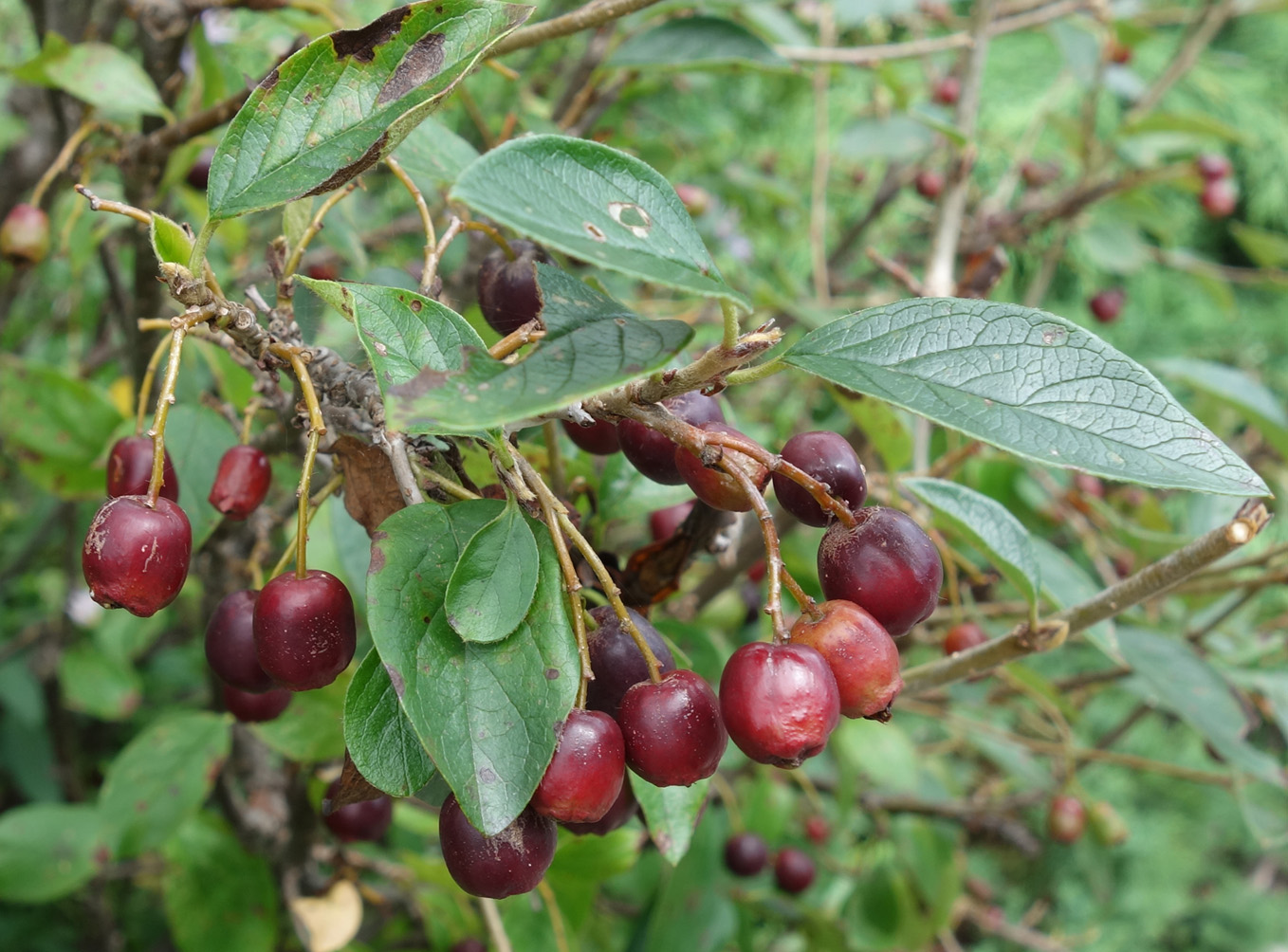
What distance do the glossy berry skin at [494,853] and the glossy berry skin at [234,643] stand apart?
0.54 feet

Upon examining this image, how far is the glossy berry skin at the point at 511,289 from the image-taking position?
0.57m

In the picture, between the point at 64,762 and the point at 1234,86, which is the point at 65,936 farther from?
the point at 1234,86

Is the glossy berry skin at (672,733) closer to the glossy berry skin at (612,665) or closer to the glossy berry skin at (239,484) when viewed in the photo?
the glossy berry skin at (612,665)

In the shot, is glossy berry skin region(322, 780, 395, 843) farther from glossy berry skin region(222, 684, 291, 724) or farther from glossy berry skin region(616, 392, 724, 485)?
glossy berry skin region(616, 392, 724, 485)

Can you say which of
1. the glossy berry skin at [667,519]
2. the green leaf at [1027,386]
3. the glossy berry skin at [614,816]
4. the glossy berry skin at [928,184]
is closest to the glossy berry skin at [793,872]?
the glossy berry skin at [667,519]

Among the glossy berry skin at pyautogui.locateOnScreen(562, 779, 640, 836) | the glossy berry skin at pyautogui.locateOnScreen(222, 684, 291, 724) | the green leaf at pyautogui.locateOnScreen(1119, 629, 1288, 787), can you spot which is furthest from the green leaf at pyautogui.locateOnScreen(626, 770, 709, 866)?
the green leaf at pyautogui.locateOnScreen(1119, 629, 1288, 787)

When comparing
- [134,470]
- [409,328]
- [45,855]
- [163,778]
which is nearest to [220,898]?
[163,778]

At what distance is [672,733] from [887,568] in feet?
0.41

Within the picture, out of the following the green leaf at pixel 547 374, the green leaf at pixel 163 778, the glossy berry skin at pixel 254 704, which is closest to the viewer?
the green leaf at pixel 547 374

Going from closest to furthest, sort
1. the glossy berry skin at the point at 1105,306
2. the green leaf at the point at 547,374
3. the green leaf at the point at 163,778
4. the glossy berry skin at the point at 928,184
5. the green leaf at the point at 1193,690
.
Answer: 1. the green leaf at the point at 547,374
2. the green leaf at the point at 1193,690
3. the green leaf at the point at 163,778
4. the glossy berry skin at the point at 928,184
5. the glossy berry skin at the point at 1105,306

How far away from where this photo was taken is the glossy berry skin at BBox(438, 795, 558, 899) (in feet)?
1.44

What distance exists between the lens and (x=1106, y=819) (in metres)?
1.48

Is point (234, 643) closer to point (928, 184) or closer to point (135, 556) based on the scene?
point (135, 556)

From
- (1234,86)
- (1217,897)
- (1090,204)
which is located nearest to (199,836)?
(1090,204)
